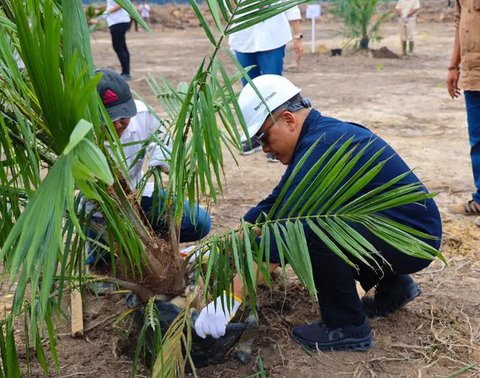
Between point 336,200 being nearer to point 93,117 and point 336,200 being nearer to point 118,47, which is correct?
point 93,117

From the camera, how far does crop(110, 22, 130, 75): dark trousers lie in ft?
27.2

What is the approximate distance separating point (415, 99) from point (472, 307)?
4853mm

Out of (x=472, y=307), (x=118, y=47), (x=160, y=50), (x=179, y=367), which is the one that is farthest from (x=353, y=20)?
(x=179, y=367)

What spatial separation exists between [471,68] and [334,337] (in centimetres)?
187

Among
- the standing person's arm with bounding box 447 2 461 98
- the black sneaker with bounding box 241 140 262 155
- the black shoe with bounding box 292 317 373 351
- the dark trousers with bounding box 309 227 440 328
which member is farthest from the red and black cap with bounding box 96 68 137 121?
the standing person's arm with bounding box 447 2 461 98

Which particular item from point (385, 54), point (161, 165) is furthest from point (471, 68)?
point (385, 54)

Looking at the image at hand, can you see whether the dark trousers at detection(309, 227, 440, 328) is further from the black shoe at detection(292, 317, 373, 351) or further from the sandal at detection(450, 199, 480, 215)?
the sandal at detection(450, 199, 480, 215)

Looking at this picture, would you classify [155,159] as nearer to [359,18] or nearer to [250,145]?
[250,145]

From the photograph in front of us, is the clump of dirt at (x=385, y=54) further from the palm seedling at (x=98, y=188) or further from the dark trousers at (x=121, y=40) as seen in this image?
the palm seedling at (x=98, y=188)

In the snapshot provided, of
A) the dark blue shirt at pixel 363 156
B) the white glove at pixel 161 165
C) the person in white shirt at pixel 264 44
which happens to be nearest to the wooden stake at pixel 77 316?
the white glove at pixel 161 165

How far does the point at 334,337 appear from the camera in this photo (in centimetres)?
257

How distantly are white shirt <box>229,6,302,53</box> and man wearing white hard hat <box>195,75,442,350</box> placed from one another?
272 cm

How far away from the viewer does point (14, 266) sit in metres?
1.43

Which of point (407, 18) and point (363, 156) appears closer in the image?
point (363, 156)
